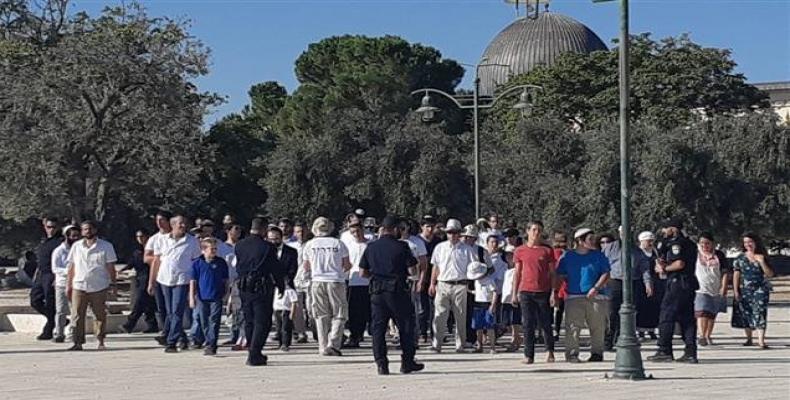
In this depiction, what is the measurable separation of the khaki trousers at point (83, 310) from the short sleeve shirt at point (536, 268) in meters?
5.73

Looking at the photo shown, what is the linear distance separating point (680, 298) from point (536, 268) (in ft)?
5.45

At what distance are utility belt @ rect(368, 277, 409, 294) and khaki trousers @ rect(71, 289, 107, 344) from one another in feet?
16.1

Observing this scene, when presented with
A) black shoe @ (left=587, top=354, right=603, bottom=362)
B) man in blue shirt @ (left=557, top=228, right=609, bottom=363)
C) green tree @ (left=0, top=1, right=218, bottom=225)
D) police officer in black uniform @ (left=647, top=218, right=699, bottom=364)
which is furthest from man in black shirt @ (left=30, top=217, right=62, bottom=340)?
green tree @ (left=0, top=1, right=218, bottom=225)

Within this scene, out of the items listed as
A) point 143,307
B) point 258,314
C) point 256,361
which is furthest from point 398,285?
point 143,307

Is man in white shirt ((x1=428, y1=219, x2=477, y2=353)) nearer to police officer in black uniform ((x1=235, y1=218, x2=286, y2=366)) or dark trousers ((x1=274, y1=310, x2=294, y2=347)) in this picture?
dark trousers ((x1=274, y1=310, x2=294, y2=347))

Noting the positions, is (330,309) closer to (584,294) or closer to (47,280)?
(584,294)

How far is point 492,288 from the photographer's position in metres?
17.5

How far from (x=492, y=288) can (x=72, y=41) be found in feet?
68.8

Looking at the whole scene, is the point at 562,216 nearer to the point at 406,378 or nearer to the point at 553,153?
the point at 553,153

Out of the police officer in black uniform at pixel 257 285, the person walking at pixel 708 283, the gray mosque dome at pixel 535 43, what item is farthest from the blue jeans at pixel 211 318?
the gray mosque dome at pixel 535 43

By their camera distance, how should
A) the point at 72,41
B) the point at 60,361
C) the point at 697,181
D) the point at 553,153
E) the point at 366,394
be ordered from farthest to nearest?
the point at 553,153 → the point at 697,181 → the point at 72,41 → the point at 60,361 → the point at 366,394

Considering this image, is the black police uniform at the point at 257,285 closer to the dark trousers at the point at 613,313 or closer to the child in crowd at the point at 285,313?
the child in crowd at the point at 285,313

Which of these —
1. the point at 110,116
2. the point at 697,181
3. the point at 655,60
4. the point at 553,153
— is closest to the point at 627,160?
the point at 110,116

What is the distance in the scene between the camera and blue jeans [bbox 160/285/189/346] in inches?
683
